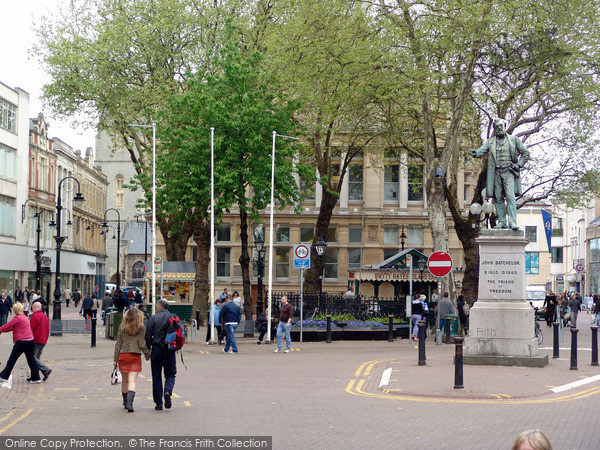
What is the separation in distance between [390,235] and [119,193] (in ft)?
198

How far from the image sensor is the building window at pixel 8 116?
61.2m

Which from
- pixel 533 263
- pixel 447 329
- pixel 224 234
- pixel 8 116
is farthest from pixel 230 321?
pixel 533 263

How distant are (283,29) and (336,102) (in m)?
3.81

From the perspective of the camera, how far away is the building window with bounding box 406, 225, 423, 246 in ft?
201

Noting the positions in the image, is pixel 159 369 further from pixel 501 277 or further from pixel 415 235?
pixel 415 235

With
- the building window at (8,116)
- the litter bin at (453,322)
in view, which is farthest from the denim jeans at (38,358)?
the building window at (8,116)

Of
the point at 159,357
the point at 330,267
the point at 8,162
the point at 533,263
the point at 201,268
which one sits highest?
the point at 8,162

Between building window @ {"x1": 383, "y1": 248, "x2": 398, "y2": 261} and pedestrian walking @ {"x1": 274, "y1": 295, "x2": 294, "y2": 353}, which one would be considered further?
building window @ {"x1": 383, "y1": 248, "x2": 398, "y2": 261}

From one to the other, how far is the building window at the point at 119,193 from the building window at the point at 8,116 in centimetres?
4818

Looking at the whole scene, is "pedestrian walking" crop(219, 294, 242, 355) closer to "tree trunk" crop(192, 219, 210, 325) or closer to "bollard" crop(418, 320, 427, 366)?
"bollard" crop(418, 320, 427, 366)

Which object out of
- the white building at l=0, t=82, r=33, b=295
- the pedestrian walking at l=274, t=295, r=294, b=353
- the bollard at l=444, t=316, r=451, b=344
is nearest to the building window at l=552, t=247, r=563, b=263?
the white building at l=0, t=82, r=33, b=295

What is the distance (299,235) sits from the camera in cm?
6103

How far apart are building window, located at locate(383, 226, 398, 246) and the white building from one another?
26255 millimetres

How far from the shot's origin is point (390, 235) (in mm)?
61156
